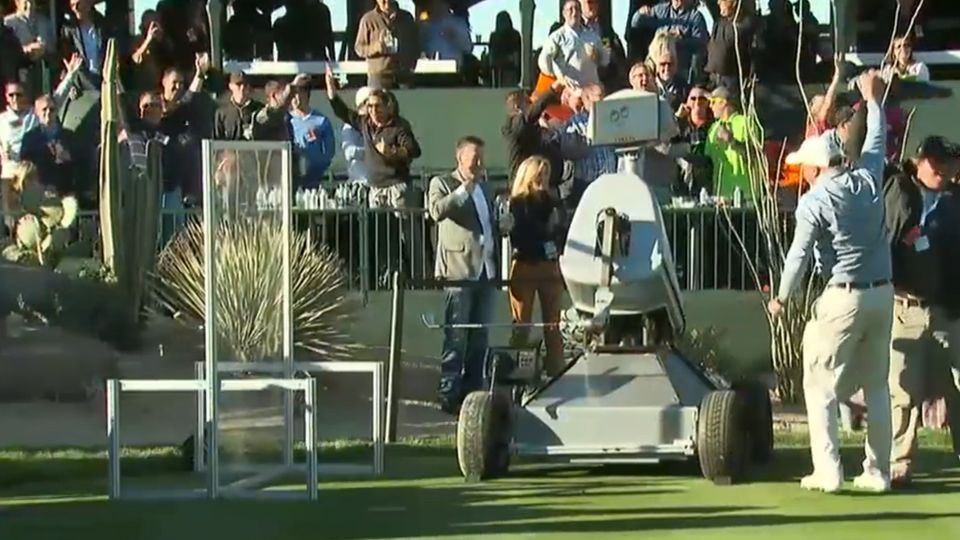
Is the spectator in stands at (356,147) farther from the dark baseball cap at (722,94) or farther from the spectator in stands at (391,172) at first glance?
the dark baseball cap at (722,94)

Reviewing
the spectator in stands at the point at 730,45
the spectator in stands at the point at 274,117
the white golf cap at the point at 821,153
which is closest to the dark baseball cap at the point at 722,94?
the spectator in stands at the point at 730,45

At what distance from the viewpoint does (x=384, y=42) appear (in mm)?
20016

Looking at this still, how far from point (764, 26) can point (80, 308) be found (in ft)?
23.7

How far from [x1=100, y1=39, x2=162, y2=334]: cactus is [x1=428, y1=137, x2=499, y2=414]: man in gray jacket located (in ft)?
8.89

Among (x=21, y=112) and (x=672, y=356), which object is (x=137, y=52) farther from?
(x=672, y=356)

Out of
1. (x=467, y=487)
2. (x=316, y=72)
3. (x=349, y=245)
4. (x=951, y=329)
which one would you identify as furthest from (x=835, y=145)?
(x=316, y=72)

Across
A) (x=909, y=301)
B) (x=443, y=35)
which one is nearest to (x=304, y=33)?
(x=443, y=35)

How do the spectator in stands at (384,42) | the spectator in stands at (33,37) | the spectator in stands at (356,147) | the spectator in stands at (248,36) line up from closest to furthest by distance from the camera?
the spectator in stands at (356,147), the spectator in stands at (384,42), the spectator in stands at (33,37), the spectator in stands at (248,36)

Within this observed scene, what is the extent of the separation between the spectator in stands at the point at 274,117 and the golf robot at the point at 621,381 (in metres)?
6.30

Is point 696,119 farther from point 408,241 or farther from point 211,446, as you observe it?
point 211,446

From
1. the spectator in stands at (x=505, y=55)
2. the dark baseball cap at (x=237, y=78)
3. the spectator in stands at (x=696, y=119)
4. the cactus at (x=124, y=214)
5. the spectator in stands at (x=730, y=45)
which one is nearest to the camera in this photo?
the cactus at (x=124, y=214)

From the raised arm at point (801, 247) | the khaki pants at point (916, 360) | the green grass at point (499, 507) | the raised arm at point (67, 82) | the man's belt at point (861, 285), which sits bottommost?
the green grass at point (499, 507)

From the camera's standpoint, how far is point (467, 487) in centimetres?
1130

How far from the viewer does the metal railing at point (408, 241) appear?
A: 17328mm
